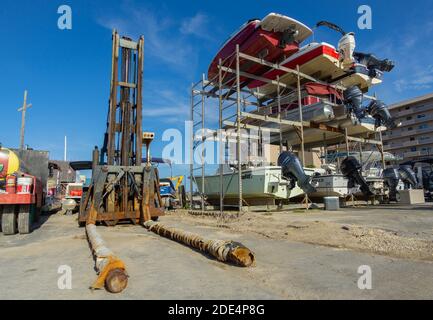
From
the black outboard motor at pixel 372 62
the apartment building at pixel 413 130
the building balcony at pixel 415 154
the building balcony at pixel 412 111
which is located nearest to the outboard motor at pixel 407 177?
the black outboard motor at pixel 372 62

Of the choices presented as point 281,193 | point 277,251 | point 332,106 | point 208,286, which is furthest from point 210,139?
point 208,286

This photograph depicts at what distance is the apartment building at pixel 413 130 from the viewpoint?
59.5 metres

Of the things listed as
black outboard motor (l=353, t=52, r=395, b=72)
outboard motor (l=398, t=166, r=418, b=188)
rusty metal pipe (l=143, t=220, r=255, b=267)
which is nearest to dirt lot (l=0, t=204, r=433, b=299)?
rusty metal pipe (l=143, t=220, r=255, b=267)

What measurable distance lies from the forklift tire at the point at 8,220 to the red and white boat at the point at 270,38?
11.3m

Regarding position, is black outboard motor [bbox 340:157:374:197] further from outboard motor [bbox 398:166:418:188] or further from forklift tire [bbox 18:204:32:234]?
forklift tire [bbox 18:204:32:234]

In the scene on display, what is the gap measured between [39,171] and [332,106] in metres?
15.7

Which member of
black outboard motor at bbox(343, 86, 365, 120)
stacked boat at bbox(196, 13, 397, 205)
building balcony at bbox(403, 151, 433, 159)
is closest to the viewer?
stacked boat at bbox(196, 13, 397, 205)

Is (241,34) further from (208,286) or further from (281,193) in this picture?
(208,286)

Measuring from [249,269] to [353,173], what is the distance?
13846 millimetres

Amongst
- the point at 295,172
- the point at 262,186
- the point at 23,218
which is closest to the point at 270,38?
→ the point at 295,172

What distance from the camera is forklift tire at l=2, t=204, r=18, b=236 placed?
674cm

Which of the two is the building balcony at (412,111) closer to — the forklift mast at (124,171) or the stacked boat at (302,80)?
the stacked boat at (302,80)

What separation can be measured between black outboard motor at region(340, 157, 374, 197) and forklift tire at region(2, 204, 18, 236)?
1440 centimetres

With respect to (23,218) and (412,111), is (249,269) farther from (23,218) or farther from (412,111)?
(412,111)
